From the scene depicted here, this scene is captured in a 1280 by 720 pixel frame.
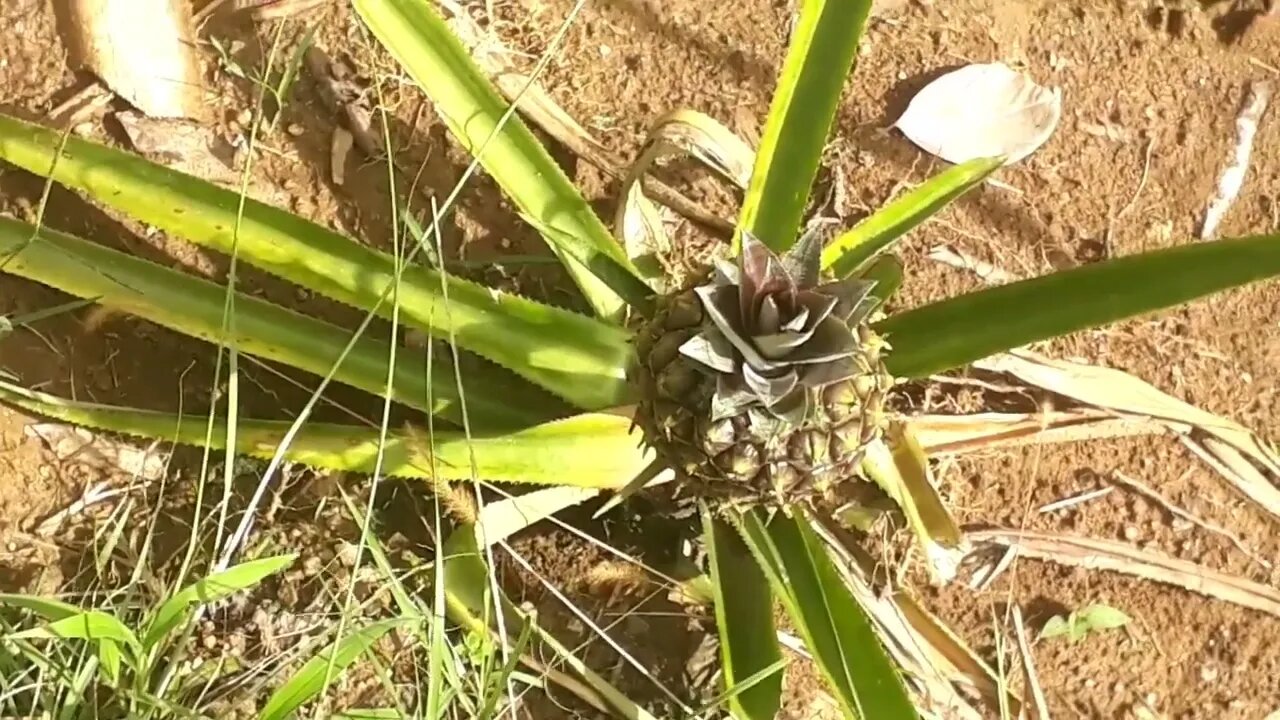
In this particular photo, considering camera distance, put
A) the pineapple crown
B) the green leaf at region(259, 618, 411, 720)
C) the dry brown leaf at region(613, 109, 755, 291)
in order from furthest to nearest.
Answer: the dry brown leaf at region(613, 109, 755, 291), the green leaf at region(259, 618, 411, 720), the pineapple crown

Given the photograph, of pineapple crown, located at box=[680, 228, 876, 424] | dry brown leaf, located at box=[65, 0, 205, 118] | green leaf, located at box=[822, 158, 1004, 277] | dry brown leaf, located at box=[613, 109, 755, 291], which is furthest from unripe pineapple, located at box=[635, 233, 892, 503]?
dry brown leaf, located at box=[65, 0, 205, 118]

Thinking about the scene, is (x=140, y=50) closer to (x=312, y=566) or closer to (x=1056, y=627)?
(x=312, y=566)

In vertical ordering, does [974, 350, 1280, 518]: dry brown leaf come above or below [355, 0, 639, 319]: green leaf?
below

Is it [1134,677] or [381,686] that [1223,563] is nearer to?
[1134,677]

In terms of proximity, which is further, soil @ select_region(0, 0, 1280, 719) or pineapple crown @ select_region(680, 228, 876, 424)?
soil @ select_region(0, 0, 1280, 719)

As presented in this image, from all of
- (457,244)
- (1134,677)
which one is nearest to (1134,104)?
(1134,677)

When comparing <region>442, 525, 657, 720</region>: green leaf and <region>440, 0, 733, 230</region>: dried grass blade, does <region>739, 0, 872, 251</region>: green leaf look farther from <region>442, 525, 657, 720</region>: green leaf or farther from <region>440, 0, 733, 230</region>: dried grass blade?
<region>442, 525, 657, 720</region>: green leaf

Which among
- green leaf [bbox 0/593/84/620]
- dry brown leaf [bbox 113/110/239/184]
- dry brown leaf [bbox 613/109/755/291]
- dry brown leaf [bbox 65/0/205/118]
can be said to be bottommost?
green leaf [bbox 0/593/84/620]
